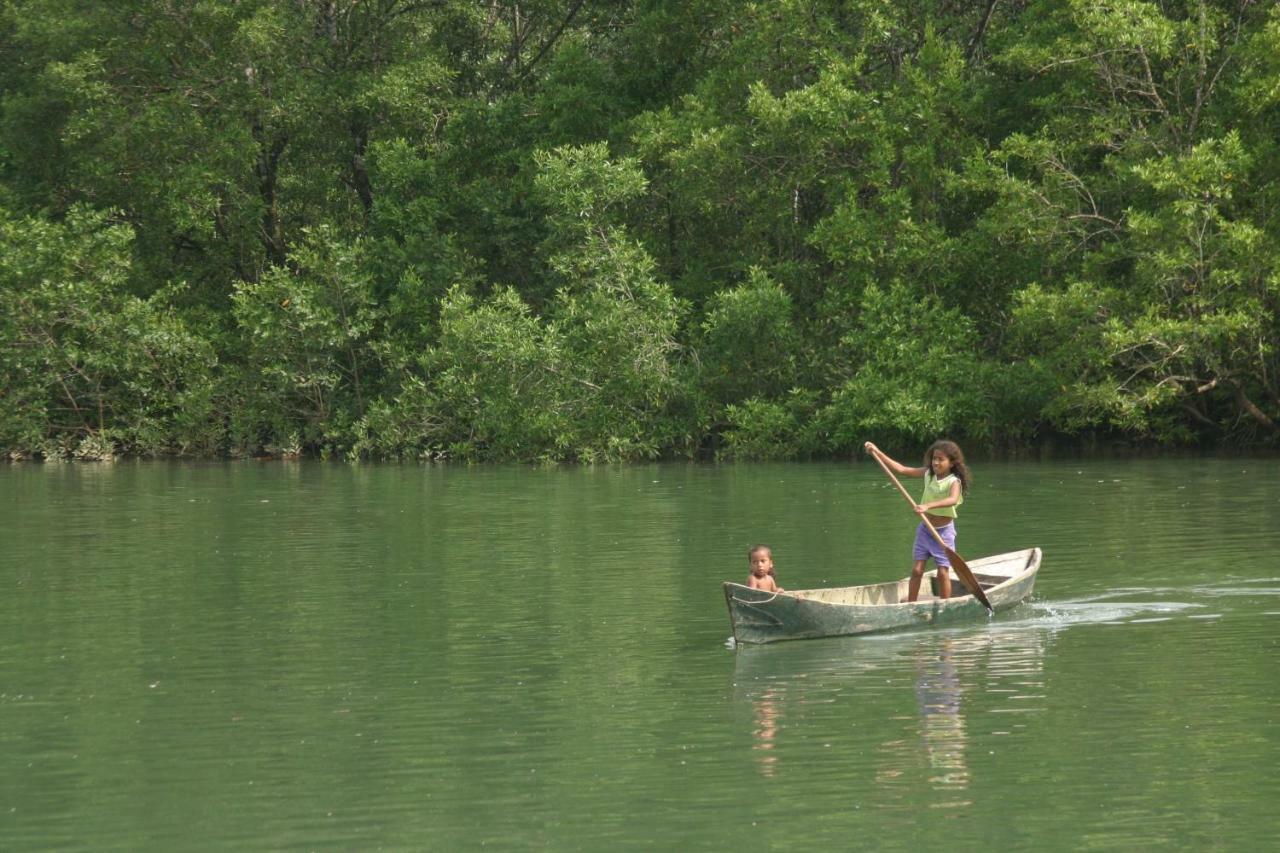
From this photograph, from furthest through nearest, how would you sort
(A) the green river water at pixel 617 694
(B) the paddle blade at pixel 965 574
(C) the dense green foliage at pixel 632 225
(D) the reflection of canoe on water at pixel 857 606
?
1. (C) the dense green foliage at pixel 632 225
2. (B) the paddle blade at pixel 965 574
3. (D) the reflection of canoe on water at pixel 857 606
4. (A) the green river water at pixel 617 694

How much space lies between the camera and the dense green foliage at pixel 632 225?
117 feet

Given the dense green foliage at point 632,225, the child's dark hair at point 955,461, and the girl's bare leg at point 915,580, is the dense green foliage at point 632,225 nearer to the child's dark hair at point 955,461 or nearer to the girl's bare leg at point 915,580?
the child's dark hair at point 955,461

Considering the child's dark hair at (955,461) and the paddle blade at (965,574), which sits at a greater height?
the child's dark hair at (955,461)

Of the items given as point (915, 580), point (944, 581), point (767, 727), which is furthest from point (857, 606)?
point (767, 727)

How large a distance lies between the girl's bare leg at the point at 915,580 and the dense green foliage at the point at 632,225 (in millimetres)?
18727

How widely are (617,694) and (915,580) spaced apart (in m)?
4.07

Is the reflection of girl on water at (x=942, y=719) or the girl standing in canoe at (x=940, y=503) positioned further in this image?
the girl standing in canoe at (x=940, y=503)

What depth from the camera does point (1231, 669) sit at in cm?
1297

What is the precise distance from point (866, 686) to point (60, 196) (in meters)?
39.2

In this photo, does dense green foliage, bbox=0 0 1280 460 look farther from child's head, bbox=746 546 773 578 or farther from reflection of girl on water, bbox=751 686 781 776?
reflection of girl on water, bbox=751 686 781 776

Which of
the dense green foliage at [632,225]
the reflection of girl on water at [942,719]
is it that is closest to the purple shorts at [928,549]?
the reflection of girl on water at [942,719]

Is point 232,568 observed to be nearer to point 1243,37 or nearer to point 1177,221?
point 1177,221

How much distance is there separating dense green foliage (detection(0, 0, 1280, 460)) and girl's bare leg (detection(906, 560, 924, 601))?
1873 centimetres

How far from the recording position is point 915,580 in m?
15.8
